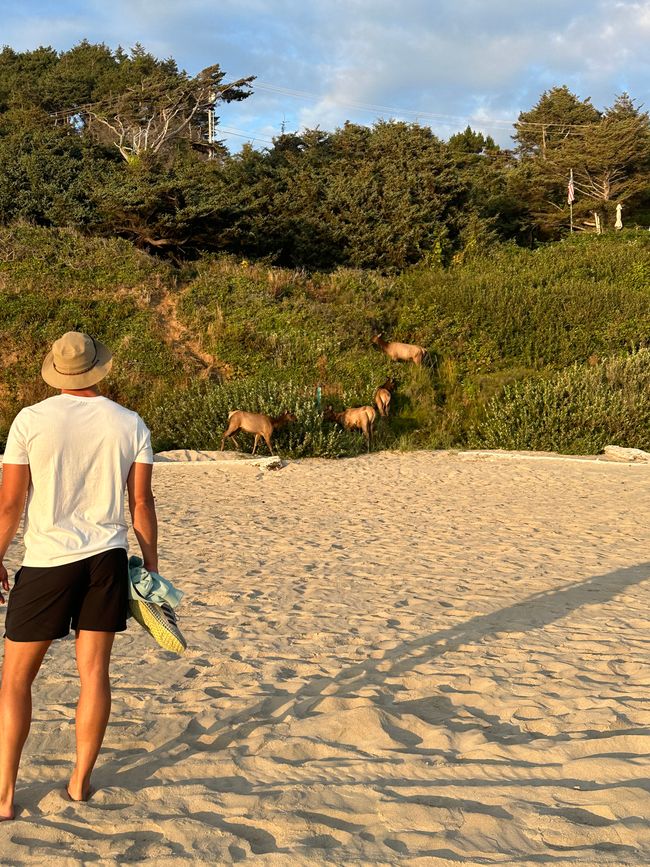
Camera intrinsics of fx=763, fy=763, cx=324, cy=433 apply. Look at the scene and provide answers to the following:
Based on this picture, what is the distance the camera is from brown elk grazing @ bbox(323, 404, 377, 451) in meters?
15.7

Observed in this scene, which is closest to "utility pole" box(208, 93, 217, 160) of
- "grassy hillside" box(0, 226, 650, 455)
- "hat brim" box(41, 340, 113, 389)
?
"grassy hillside" box(0, 226, 650, 455)

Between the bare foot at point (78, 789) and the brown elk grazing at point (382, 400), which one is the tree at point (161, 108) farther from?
the bare foot at point (78, 789)

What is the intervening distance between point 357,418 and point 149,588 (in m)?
12.9

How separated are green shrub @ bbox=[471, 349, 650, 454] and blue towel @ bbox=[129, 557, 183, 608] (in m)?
13.4

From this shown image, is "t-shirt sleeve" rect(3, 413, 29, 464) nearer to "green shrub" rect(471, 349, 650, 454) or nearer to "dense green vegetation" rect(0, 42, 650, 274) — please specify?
"green shrub" rect(471, 349, 650, 454)

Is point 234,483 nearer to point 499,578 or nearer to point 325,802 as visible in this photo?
point 499,578

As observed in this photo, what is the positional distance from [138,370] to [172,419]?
11.5ft

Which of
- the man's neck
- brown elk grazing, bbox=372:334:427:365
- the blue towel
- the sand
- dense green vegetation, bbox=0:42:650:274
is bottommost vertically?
the sand

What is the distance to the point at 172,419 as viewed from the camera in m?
16.2

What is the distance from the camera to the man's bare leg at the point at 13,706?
2.89 metres

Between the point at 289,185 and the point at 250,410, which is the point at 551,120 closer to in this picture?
the point at 289,185

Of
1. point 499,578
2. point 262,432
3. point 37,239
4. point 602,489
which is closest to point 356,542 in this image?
point 499,578

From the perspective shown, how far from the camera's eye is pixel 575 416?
51.5 feet

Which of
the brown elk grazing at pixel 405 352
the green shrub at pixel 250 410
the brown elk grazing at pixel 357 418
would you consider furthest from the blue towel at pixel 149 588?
the brown elk grazing at pixel 405 352
